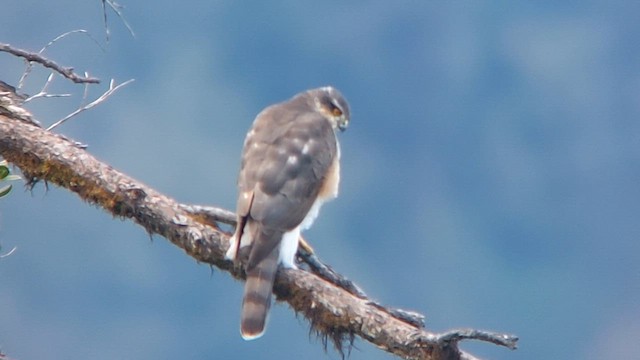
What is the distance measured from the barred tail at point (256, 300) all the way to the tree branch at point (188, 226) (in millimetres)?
71

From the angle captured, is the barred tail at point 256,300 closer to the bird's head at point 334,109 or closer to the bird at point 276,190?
the bird at point 276,190

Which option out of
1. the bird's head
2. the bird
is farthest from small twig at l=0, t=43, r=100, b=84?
the bird's head

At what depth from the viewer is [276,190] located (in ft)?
20.9

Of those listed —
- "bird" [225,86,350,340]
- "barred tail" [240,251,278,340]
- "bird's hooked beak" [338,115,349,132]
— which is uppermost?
"bird's hooked beak" [338,115,349,132]

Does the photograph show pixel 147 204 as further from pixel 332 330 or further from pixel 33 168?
pixel 332 330

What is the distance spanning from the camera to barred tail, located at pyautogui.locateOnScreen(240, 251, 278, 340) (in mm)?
5895

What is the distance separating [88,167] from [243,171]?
0.87 metres

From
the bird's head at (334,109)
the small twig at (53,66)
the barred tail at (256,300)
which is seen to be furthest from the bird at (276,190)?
the small twig at (53,66)

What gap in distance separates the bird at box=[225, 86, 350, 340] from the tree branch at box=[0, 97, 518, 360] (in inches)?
3.9

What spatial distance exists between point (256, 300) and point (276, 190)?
0.71m

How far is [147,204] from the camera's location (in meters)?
5.92

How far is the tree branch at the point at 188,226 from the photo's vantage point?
17.9 ft

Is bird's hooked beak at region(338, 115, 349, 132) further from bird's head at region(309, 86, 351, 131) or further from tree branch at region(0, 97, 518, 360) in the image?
Answer: tree branch at region(0, 97, 518, 360)

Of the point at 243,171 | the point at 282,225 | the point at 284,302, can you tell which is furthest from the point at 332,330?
the point at 243,171
